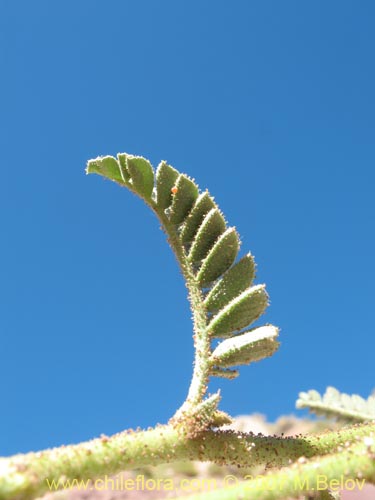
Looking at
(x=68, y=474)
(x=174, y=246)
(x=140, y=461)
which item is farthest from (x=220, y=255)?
(x=68, y=474)

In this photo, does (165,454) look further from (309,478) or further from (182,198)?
(182,198)

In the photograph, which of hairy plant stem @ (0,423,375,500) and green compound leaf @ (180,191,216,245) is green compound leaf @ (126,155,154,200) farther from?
hairy plant stem @ (0,423,375,500)

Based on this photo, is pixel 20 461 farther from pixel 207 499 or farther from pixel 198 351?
pixel 198 351

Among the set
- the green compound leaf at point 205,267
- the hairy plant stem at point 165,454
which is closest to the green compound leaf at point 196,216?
the green compound leaf at point 205,267

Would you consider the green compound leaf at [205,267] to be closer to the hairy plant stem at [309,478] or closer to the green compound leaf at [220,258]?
the green compound leaf at [220,258]

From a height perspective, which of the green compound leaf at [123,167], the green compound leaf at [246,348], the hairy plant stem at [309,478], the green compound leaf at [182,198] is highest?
the green compound leaf at [123,167]
